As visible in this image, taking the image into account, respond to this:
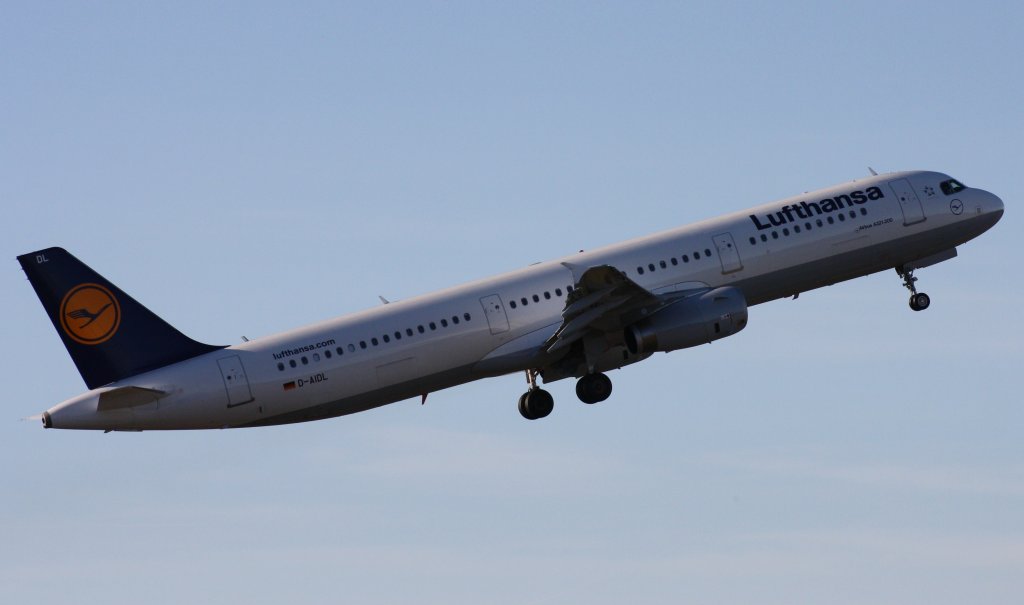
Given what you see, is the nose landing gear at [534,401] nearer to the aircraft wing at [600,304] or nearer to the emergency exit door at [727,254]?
the aircraft wing at [600,304]

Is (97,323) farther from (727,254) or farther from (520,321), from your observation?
(727,254)

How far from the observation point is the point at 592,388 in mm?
58312

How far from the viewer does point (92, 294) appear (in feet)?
174

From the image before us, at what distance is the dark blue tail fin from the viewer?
52625 millimetres

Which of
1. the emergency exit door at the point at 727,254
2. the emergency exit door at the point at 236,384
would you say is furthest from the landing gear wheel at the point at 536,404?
the emergency exit door at the point at 236,384

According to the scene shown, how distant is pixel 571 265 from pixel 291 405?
32.8 feet

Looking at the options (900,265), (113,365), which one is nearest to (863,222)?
(900,265)

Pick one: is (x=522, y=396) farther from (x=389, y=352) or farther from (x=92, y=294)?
(x=92, y=294)

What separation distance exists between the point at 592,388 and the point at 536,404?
2.70 meters

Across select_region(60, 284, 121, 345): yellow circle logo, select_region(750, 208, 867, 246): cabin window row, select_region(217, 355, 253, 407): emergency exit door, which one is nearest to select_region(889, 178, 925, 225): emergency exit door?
select_region(750, 208, 867, 246): cabin window row

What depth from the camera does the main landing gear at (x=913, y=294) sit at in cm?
6316

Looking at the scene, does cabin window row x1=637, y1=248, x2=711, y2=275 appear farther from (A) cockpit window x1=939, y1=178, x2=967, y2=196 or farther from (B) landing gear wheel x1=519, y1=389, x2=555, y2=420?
(A) cockpit window x1=939, y1=178, x2=967, y2=196

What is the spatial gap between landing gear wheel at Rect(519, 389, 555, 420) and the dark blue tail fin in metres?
12.5

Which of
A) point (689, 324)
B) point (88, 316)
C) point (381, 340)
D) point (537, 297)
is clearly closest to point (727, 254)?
point (689, 324)
